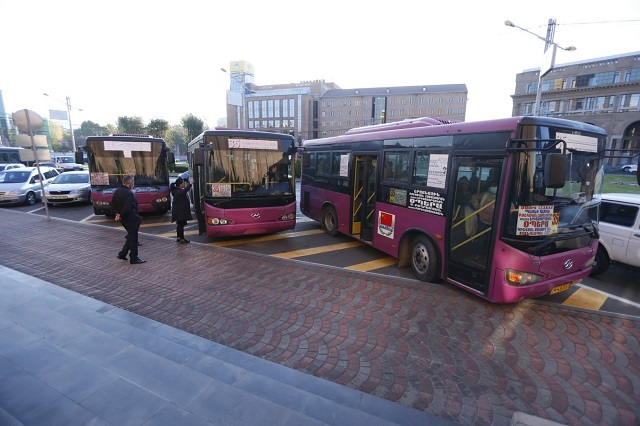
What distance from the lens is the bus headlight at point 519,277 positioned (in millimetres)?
4586

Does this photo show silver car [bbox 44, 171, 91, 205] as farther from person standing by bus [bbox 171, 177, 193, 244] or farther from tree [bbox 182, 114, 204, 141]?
tree [bbox 182, 114, 204, 141]

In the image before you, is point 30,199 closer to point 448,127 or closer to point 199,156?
point 199,156

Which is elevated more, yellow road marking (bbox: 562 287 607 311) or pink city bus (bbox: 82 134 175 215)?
pink city bus (bbox: 82 134 175 215)

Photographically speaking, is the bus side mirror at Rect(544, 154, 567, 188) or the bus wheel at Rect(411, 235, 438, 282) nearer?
the bus side mirror at Rect(544, 154, 567, 188)

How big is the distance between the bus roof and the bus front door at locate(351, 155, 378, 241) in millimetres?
645

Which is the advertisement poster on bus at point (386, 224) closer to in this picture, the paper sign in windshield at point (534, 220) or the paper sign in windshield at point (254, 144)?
the paper sign in windshield at point (534, 220)

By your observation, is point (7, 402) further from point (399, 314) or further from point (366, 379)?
point (399, 314)

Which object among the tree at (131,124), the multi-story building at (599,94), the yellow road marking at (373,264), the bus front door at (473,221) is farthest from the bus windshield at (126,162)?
the multi-story building at (599,94)

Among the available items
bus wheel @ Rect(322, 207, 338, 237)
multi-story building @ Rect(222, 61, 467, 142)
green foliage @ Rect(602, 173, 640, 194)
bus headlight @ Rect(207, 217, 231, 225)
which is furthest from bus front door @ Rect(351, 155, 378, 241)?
multi-story building @ Rect(222, 61, 467, 142)

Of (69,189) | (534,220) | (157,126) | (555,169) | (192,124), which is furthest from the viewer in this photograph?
(192,124)

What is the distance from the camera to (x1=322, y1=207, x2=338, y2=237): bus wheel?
9.57 meters

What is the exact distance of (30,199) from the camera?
15.7 meters

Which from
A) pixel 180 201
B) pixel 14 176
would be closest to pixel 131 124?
pixel 14 176

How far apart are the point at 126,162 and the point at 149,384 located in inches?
434
